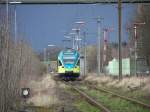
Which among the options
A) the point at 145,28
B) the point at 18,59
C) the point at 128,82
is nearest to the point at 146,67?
the point at 145,28

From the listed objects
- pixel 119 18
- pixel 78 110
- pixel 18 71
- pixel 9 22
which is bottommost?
pixel 78 110

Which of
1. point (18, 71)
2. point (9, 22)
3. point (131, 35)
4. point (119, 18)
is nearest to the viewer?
point (9, 22)

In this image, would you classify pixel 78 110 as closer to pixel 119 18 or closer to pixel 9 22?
pixel 9 22

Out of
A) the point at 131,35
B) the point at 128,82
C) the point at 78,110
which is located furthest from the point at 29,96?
the point at 131,35

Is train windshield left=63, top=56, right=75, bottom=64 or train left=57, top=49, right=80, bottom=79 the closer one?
train windshield left=63, top=56, right=75, bottom=64

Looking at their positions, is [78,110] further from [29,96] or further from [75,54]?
[75,54]

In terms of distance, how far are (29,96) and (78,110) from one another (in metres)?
4.53

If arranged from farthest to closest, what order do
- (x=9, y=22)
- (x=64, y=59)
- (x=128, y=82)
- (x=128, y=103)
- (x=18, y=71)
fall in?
(x=64, y=59)
(x=128, y=82)
(x=128, y=103)
(x=18, y=71)
(x=9, y=22)

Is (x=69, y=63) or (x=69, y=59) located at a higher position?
(x=69, y=59)

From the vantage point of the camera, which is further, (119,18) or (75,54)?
(75,54)

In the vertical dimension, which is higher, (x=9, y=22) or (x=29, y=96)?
(x=9, y=22)

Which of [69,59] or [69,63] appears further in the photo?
[69,63]

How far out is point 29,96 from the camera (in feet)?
87.8

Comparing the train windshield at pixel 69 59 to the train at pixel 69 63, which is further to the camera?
the train at pixel 69 63
